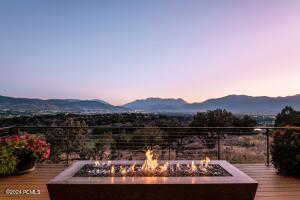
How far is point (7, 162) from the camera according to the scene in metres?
6.24

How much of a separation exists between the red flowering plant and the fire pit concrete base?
98.8 inches

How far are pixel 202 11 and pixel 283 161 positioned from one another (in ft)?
18.0

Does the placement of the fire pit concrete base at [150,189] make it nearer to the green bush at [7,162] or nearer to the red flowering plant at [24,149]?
the green bush at [7,162]

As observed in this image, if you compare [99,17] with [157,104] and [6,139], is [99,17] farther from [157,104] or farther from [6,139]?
[157,104]

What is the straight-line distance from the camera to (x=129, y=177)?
14.7 ft

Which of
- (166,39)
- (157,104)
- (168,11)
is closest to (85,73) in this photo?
(166,39)

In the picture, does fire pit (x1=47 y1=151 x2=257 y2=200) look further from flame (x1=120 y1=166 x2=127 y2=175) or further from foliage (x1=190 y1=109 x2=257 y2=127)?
foliage (x1=190 y1=109 x2=257 y2=127)

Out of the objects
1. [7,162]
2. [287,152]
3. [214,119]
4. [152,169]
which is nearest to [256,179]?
[287,152]

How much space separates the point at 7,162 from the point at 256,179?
4350mm

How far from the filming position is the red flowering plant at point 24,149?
645cm

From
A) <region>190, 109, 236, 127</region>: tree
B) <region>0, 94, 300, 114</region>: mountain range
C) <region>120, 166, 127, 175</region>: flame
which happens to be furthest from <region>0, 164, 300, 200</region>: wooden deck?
<region>0, 94, 300, 114</region>: mountain range

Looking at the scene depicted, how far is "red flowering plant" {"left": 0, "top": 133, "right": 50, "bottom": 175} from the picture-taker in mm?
6453

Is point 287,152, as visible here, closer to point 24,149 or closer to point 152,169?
point 152,169

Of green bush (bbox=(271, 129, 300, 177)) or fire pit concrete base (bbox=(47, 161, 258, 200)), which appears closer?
fire pit concrete base (bbox=(47, 161, 258, 200))
